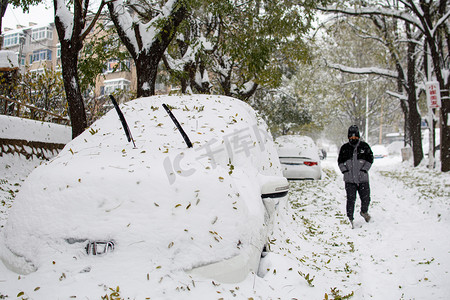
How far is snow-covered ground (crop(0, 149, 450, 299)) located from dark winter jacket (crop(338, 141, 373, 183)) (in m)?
0.88

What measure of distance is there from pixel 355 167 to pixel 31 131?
7.81 m

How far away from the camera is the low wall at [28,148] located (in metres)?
8.05

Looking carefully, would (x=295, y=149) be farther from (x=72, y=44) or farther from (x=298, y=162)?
(x=72, y=44)

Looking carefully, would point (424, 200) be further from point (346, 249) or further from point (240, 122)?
point (240, 122)

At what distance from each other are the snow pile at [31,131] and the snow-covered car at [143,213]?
247 inches

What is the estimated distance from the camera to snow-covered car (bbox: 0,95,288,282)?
2.17 meters

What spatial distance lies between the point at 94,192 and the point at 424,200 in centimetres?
855

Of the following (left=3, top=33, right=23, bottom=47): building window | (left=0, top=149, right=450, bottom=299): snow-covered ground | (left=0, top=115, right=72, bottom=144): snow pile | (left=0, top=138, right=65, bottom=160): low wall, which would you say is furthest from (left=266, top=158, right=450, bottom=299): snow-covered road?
(left=3, top=33, right=23, bottom=47): building window

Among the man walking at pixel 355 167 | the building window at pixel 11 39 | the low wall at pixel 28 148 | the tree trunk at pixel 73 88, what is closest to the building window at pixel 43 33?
the building window at pixel 11 39

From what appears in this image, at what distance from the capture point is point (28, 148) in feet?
28.7

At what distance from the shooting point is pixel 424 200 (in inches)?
339

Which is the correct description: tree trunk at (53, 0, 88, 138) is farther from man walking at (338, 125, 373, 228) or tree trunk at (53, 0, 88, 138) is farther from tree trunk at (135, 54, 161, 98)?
man walking at (338, 125, 373, 228)

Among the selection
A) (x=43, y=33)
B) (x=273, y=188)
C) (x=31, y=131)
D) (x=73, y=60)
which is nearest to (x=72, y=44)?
(x=73, y=60)

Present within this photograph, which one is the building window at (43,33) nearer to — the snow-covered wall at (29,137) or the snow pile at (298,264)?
the snow-covered wall at (29,137)
